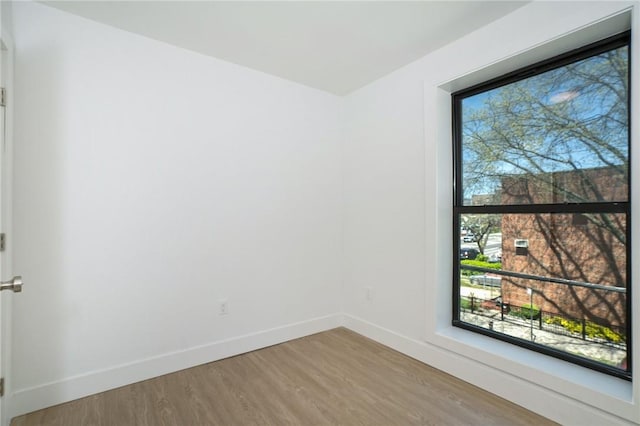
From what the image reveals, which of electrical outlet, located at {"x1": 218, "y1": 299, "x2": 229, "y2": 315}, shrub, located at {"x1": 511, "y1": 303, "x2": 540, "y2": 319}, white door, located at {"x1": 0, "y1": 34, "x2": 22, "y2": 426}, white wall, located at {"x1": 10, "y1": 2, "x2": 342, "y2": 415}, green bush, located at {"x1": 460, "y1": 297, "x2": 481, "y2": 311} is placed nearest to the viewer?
white door, located at {"x1": 0, "y1": 34, "x2": 22, "y2": 426}

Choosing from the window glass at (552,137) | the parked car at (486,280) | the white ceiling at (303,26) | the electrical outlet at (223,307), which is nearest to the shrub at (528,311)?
the parked car at (486,280)

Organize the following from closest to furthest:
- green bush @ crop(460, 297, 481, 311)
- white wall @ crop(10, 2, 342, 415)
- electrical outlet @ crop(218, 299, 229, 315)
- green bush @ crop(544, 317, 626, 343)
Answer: green bush @ crop(544, 317, 626, 343) → white wall @ crop(10, 2, 342, 415) → green bush @ crop(460, 297, 481, 311) → electrical outlet @ crop(218, 299, 229, 315)

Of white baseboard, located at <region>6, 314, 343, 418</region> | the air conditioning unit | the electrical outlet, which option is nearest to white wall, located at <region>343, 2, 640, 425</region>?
the air conditioning unit

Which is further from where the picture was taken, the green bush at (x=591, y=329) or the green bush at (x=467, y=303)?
the green bush at (x=467, y=303)

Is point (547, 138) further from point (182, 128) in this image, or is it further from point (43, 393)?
point (43, 393)

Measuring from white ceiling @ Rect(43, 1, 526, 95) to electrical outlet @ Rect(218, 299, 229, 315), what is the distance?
80.5 inches

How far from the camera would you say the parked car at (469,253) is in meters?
2.57

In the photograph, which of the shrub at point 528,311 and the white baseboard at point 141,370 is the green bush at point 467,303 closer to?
the shrub at point 528,311

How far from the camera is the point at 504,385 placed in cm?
209

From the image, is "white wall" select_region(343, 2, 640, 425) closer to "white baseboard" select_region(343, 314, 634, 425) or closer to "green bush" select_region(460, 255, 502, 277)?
"white baseboard" select_region(343, 314, 634, 425)

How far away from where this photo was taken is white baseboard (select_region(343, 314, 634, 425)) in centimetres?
176

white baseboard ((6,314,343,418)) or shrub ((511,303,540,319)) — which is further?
shrub ((511,303,540,319))

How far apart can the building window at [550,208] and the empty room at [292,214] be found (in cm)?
1

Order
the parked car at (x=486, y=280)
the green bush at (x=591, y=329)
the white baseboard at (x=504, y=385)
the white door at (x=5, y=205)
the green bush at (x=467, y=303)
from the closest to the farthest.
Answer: the white door at (x=5, y=205) → the white baseboard at (x=504, y=385) → the green bush at (x=591, y=329) → the parked car at (x=486, y=280) → the green bush at (x=467, y=303)
